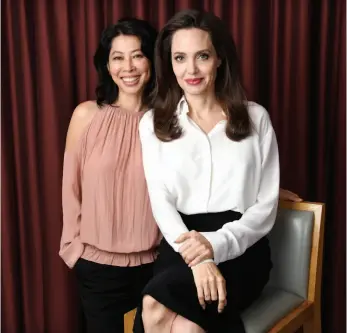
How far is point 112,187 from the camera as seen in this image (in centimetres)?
172

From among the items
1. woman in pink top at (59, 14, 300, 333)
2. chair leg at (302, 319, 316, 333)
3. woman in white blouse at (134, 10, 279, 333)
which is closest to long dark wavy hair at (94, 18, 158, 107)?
woman in pink top at (59, 14, 300, 333)

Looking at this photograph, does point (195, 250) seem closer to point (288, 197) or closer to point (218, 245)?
point (218, 245)

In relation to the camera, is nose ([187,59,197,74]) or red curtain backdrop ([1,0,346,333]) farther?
red curtain backdrop ([1,0,346,333])

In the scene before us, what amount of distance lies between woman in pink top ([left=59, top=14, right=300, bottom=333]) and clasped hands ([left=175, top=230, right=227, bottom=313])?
31cm

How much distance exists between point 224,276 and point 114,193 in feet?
1.46

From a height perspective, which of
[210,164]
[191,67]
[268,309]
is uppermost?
[191,67]

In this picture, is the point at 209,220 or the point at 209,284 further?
the point at 209,220

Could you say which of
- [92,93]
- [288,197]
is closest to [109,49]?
[92,93]

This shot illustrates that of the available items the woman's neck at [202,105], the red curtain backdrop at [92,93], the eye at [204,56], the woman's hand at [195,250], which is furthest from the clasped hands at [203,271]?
the red curtain backdrop at [92,93]

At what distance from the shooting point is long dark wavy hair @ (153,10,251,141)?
156 centimetres

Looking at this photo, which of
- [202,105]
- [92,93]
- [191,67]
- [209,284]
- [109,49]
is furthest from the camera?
[92,93]

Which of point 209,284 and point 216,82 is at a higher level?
point 216,82

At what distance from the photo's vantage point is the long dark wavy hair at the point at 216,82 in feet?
5.11

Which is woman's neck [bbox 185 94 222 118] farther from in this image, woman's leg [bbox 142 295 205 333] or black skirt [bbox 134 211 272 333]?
woman's leg [bbox 142 295 205 333]
